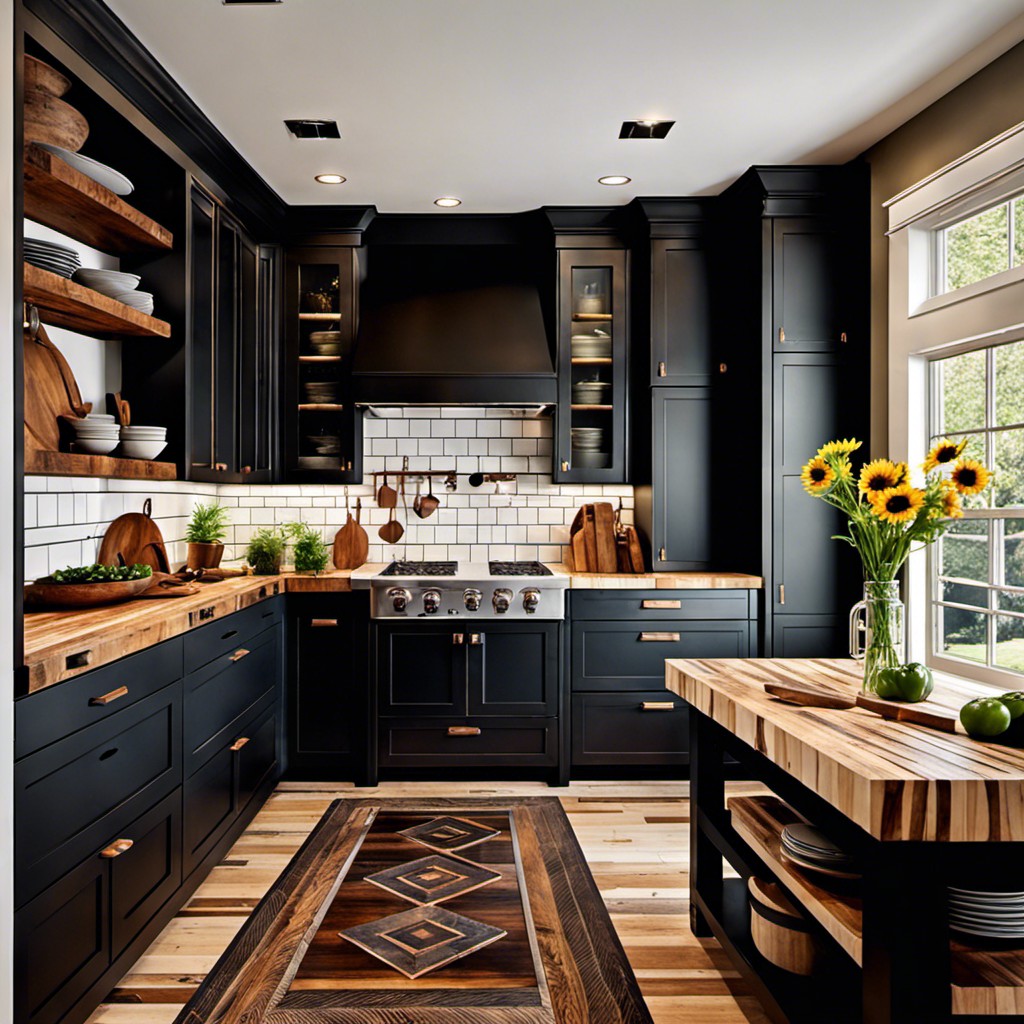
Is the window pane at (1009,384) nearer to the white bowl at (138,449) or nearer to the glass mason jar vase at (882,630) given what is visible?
the glass mason jar vase at (882,630)

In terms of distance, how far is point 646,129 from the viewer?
362cm

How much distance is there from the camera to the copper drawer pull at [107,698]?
222 cm

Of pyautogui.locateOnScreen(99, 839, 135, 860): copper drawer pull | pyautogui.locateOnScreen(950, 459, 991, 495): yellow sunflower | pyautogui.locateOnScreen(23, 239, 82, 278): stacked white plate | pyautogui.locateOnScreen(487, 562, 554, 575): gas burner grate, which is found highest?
pyautogui.locateOnScreen(23, 239, 82, 278): stacked white plate

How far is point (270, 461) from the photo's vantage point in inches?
183

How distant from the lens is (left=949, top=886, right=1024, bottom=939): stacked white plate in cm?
173

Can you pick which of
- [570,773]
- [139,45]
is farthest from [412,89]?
[570,773]

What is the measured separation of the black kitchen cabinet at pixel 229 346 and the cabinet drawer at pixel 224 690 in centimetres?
76

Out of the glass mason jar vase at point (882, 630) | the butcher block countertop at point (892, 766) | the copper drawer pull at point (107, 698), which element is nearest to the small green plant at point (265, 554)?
the copper drawer pull at point (107, 698)

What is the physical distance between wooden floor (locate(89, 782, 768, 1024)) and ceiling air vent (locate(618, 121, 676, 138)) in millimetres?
2877

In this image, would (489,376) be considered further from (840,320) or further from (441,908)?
(441,908)

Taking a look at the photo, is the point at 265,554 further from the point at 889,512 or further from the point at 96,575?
the point at 889,512

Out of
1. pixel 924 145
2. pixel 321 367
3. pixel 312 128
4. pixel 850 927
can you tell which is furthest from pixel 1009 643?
pixel 321 367

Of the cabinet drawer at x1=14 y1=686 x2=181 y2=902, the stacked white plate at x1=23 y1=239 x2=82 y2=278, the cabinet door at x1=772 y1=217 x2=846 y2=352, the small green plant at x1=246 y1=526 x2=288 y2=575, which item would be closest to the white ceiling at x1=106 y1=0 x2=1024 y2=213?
the cabinet door at x1=772 y1=217 x2=846 y2=352

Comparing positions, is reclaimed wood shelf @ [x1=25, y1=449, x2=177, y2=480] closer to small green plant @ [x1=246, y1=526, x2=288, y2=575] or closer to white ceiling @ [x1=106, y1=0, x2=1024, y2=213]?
small green plant @ [x1=246, y1=526, x2=288, y2=575]
